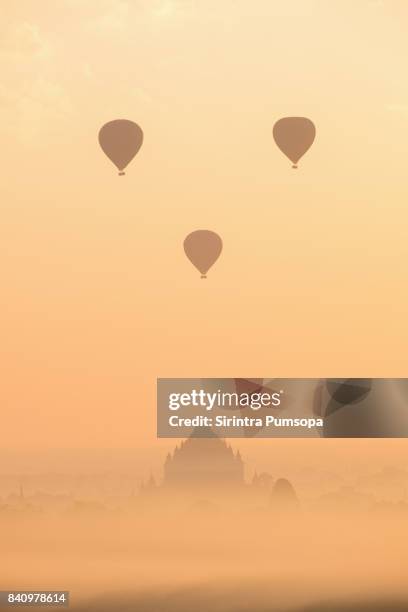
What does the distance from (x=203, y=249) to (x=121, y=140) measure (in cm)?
57

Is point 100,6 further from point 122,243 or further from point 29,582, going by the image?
point 29,582

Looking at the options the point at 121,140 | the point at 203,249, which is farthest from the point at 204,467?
the point at 121,140

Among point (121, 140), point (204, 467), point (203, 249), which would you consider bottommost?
point (204, 467)

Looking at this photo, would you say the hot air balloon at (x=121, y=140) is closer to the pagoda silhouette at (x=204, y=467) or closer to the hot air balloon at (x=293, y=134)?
the hot air balloon at (x=293, y=134)

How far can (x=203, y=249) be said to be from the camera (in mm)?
4188

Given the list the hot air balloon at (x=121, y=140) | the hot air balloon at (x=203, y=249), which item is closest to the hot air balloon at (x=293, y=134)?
the hot air balloon at (x=203, y=249)

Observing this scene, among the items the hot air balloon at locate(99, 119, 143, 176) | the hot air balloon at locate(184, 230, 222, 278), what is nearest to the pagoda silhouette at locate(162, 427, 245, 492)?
the hot air balloon at locate(184, 230, 222, 278)

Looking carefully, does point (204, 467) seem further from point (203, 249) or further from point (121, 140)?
point (121, 140)

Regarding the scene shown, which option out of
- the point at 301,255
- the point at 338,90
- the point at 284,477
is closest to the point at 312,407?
the point at 284,477

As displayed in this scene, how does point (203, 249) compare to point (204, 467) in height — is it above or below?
above

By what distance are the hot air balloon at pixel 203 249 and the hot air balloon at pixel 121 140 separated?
0.43 meters

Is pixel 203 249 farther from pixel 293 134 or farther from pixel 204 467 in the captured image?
pixel 204 467

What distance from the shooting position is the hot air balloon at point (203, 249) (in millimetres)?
4191

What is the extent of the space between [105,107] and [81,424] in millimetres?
1317
